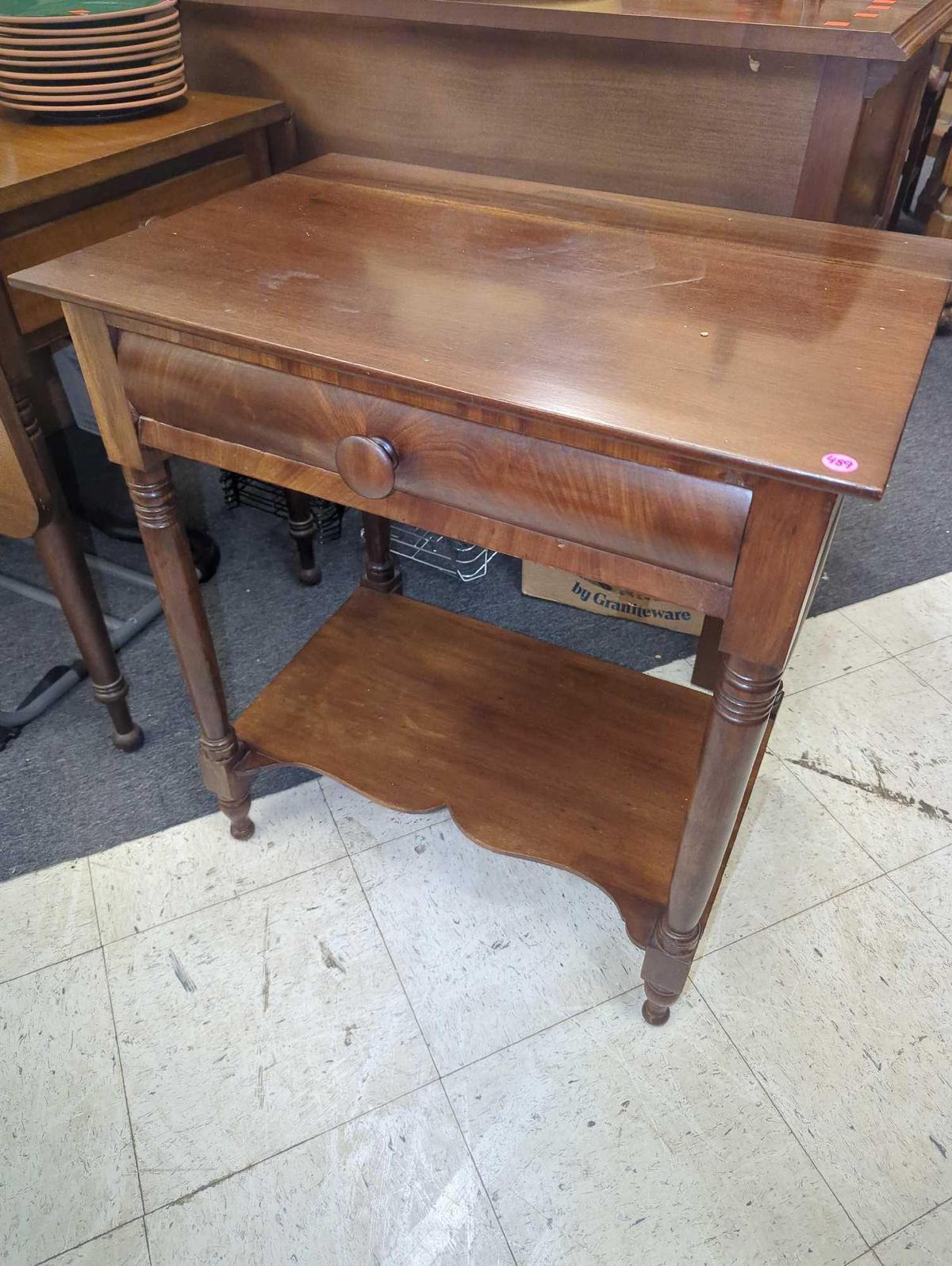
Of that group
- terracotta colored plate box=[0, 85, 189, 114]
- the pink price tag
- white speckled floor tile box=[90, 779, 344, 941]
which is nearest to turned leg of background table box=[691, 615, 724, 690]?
white speckled floor tile box=[90, 779, 344, 941]

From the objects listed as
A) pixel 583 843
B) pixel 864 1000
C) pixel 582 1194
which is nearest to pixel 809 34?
pixel 583 843

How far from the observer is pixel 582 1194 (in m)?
0.97

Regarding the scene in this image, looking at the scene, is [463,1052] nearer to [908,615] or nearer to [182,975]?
[182,975]

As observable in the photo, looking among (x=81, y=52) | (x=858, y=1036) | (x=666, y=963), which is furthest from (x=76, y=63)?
(x=858, y=1036)

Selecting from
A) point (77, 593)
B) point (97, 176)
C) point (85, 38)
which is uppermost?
point (85, 38)

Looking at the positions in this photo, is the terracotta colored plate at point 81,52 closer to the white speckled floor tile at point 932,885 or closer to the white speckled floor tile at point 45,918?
the white speckled floor tile at point 45,918

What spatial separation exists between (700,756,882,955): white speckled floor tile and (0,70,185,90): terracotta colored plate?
1309mm

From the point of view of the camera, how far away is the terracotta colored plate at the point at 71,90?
1180mm

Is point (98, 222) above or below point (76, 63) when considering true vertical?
below

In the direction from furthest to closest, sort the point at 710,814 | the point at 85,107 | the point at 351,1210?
1. the point at 85,107
2. the point at 351,1210
3. the point at 710,814

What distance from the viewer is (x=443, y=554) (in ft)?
5.99

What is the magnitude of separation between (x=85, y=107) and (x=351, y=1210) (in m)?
1.36

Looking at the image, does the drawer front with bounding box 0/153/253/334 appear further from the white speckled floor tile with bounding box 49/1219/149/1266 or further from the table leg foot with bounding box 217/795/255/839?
the white speckled floor tile with bounding box 49/1219/149/1266

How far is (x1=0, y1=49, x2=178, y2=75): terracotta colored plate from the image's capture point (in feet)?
3.84
